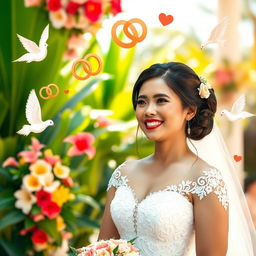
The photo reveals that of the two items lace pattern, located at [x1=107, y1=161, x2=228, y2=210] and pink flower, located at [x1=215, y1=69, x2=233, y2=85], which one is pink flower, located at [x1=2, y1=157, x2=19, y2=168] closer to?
lace pattern, located at [x1=107, y1=161, x2=228, y2=210]

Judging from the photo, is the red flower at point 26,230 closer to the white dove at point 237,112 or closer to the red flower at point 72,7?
the red flower at point 72,7

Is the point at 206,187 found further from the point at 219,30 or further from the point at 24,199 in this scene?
the point at 24,199

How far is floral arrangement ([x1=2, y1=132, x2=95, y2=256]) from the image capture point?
5082 mm

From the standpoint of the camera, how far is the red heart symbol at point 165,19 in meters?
2.98

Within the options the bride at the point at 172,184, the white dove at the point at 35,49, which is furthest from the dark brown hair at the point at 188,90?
the white dove at the point at 35,49

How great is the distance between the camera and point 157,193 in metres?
3.08

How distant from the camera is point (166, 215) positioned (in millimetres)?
3021

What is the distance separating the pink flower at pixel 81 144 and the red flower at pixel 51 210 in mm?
444

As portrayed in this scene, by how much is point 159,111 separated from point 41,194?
89.6 inches

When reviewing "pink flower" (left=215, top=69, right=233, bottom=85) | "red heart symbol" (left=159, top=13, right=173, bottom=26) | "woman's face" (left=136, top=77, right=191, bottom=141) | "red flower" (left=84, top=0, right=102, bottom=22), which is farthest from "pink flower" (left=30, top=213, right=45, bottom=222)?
"pink flower" (left=215, top=69, right=233, bottom=85)

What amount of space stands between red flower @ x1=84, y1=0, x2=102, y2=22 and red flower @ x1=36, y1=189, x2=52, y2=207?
1.52 metres

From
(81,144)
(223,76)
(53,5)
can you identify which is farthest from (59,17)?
(223,76)

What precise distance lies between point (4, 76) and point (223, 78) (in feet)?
15.4

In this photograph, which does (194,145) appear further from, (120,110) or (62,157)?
(120,110)
